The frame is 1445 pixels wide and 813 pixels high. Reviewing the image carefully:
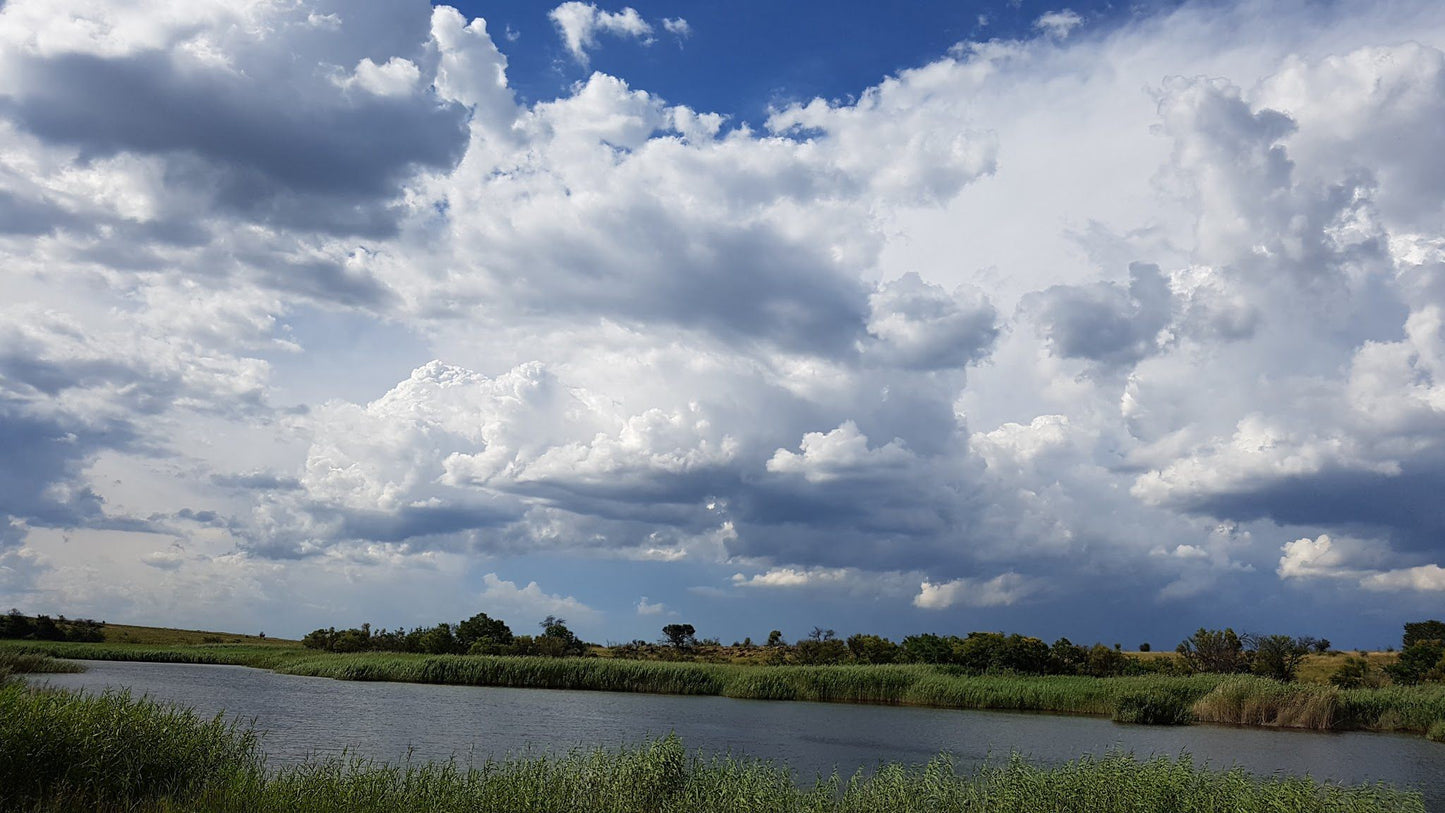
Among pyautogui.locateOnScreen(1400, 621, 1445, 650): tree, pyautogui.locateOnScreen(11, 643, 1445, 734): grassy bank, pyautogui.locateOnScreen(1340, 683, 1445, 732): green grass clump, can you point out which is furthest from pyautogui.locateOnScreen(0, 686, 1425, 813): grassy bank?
pyautogui.locateOnScreen(1400, 621, 1445, 650): tree

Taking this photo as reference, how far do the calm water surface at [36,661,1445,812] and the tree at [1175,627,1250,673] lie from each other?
3246 cm

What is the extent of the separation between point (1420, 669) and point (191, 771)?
8183 centimetres

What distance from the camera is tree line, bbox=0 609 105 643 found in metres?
96.1

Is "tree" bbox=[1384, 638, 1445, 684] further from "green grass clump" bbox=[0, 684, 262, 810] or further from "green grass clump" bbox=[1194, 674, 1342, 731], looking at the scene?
"green grass clump" bbox=[0, 684, 262, 810]

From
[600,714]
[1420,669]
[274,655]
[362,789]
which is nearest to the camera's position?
[362,789]

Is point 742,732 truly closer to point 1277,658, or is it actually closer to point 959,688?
point 959,688

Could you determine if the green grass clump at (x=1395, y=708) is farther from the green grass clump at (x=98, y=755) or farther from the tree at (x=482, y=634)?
the tree at (x=482, y=634)

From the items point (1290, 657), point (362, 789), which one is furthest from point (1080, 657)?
point (362, 789)

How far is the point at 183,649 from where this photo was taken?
93375 millimetres

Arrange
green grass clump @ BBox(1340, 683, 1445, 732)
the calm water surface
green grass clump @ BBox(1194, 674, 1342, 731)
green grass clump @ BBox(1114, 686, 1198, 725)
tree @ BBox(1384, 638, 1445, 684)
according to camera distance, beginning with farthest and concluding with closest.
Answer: tree @ BBox(1384, 638, 1445, 684)
green grass clump @ BBox(1114, 686, 1198, 725)
green grass clump @ BBox(1340, 683, 1445, 732)
green grass clump @ BBox(1194, 674, 1342, 731)
the calm water surface

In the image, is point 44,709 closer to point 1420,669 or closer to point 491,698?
point 491,698

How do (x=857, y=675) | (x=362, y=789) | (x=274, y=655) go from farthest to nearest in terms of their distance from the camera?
(x=274, y=655), (x=857, y=675), (x=362, y=789)

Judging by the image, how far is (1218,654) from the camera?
77.4 m

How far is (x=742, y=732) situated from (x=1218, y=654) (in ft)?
193
